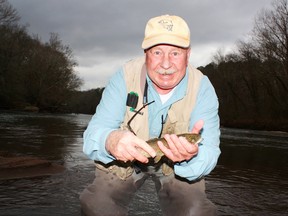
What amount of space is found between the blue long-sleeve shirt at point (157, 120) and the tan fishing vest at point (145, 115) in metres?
0.05

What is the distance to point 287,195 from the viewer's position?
6855mm

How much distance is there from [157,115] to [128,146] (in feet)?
2.80

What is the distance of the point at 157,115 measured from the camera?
3.21m

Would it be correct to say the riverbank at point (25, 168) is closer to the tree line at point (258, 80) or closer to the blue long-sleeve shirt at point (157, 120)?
the blue long-sleeve shirt at point (157, 120)

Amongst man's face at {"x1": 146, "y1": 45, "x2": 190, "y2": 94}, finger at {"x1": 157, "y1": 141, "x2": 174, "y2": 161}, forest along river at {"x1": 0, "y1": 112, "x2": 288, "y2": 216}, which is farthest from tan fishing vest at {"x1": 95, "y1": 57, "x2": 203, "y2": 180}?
forest along river at {"x1": 0, "y1": 112, "x2": 288, "y2": 216}

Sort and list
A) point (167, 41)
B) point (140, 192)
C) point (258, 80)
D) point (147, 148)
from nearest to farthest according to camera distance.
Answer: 1. point (147, 148)
2. point (167, 41)
3. point (140, 192)
4. point (258, 80)

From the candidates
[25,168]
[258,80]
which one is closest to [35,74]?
[258,80]

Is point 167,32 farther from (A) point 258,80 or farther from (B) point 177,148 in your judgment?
(A) point 258,80

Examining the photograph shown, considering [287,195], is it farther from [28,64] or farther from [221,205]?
[28,64]

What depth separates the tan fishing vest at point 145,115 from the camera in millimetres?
3145

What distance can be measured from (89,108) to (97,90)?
7.62 metres

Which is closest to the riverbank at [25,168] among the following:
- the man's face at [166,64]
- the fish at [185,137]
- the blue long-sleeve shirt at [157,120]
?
the blue long-sleeve shirt at [157,120]

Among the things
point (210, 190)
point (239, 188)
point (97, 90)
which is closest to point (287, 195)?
point (239, 188)

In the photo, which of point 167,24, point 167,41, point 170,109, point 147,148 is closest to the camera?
point 147,148
